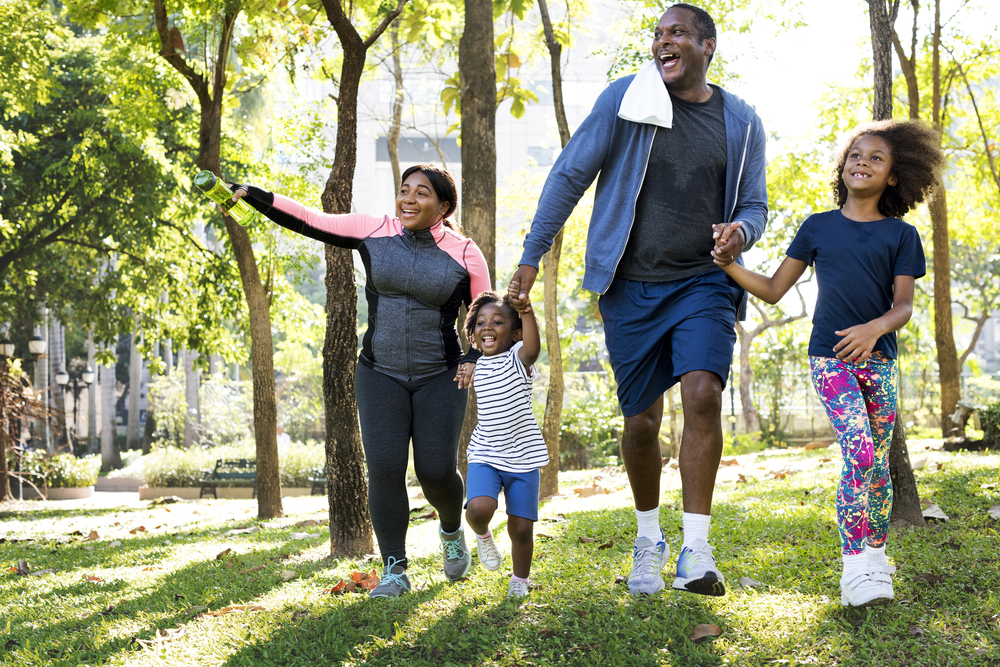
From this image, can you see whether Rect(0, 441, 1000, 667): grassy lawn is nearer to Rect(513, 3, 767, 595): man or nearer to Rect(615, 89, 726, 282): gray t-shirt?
Rect(513, 3, 767, 595): man

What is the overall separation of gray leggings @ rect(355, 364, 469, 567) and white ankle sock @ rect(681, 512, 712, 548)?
1406 mm

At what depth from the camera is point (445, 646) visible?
12.0 ft

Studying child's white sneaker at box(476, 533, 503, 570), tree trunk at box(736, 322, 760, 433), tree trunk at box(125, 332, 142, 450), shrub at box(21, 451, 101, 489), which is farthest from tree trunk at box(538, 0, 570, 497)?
tree trunk at box(125, 332, 142, 450)

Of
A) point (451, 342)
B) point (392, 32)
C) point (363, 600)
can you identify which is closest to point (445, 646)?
point (363, 600)

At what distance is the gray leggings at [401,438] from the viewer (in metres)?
4.42

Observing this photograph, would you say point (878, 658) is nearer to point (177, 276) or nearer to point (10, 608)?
point (10, 608)

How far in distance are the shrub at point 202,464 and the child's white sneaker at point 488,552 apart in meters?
14.5

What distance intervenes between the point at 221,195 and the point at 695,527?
8.93 ft

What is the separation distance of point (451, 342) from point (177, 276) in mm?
13500

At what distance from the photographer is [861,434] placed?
12.3ft

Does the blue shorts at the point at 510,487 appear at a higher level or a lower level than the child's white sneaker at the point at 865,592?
higher

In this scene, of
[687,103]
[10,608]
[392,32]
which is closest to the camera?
[687,103]

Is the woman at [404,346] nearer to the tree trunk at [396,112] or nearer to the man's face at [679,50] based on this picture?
the man's face at [679,50]

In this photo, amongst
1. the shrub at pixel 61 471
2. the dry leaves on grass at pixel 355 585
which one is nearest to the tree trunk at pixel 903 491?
the dry leaves on grass at pixel 355 585
